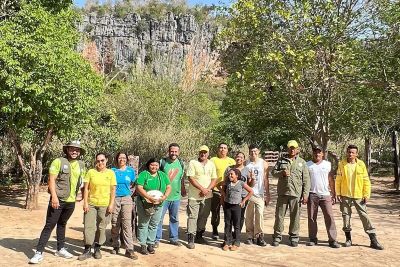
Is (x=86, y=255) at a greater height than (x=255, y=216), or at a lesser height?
lesser

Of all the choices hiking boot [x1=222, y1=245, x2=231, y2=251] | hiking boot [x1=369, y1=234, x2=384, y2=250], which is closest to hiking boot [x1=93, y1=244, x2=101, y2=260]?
hiking boot [x1=222, y1=245, x2=231, y2=251]

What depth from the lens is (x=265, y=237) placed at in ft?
24.6

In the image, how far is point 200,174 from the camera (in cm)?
668

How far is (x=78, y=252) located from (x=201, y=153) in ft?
7.71

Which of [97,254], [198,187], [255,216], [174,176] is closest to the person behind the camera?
[97,254]

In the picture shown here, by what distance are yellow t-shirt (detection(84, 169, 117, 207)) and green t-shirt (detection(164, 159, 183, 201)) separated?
0.95 m

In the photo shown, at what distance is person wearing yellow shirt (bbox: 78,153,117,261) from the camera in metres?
5.77

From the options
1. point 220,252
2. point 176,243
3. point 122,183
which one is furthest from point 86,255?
point 220,252

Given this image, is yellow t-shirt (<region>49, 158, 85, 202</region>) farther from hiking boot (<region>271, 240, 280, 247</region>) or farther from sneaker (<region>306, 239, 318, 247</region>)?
sneaker (<region>306, 239, 318, 247</region>)

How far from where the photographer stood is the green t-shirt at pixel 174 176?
6504mm

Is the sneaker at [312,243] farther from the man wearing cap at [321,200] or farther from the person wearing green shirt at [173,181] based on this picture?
the person wearing green shirt at [173,181]

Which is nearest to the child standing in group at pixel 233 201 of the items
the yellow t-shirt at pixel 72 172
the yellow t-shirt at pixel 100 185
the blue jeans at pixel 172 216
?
the blue jeans at pixel 172 216

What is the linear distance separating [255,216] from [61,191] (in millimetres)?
3007

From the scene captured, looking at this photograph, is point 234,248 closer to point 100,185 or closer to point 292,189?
point 292,189
